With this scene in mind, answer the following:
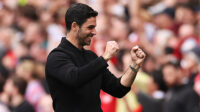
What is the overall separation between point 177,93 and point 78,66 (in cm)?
336

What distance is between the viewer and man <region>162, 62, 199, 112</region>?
9016 millimetres

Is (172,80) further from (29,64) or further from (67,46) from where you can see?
(67,46)

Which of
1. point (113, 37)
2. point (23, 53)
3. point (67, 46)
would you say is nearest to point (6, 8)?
point (23, 53)

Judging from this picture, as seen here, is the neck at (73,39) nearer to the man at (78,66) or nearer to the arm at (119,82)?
the man at (78,66)

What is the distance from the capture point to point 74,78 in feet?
19.0

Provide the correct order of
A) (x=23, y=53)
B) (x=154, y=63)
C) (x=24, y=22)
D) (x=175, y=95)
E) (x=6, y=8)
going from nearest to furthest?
1. (x=175, y=95)
2. (x=154, y=63)
3. (x=23, y=53)
4. (x=24, y=22)
5. (x=6, y=8)

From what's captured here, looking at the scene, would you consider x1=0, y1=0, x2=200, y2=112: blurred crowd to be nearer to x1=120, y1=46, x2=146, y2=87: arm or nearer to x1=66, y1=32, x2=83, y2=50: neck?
x1=120, y1=46, x2=146, y2=87: arm

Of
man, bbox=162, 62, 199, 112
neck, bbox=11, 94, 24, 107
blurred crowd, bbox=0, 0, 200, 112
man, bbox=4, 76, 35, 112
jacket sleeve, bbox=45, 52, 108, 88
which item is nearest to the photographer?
jacket sleeve, bbox=45, 52, 108, 88

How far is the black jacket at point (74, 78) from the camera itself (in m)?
5.79

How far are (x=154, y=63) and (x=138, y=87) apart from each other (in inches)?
48.6

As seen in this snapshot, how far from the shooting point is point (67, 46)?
609cm

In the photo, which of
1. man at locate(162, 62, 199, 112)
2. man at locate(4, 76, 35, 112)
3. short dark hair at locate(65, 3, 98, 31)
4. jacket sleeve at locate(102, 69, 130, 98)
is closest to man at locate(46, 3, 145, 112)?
short dark hair at locate(65, 3, 98, 31)

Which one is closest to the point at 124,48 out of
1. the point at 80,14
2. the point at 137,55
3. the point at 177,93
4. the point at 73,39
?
the point at 177,93

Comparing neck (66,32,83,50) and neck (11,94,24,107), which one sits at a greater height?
neck (66,32,83,50)
